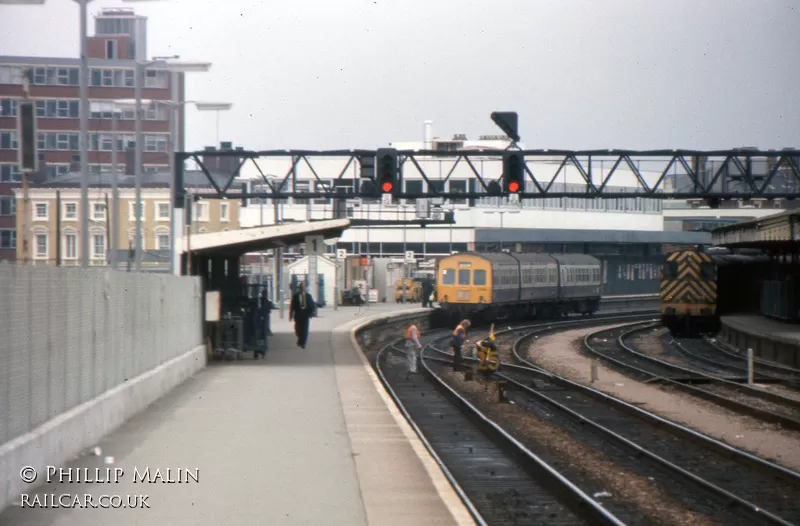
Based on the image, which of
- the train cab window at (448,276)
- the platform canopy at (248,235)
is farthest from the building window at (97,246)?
the platform canopy at (248,235)

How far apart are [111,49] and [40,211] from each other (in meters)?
44.8

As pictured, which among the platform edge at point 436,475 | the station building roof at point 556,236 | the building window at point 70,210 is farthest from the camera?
the station building roof at point 556,236

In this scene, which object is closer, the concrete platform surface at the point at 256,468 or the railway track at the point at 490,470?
the concrete platform surface at the point at 256,468

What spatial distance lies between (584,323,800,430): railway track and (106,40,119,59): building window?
89.1m

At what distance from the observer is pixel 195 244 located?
27.1m

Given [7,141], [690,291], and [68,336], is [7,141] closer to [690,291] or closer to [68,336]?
[690,291]

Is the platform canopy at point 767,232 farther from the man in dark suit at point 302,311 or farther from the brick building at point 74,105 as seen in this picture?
the brick building at point 74,105

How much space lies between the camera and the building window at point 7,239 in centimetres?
10181

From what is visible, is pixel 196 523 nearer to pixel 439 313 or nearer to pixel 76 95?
pixel 439 313

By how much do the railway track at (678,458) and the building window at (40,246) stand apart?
66.0 m

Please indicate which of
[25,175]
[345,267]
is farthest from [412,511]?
[345,267]

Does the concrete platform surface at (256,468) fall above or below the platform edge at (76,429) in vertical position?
→ below

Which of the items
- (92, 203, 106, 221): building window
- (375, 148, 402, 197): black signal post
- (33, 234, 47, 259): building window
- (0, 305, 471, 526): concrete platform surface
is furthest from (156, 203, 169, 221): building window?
(0, 305, 471, 526): concrete platform surface

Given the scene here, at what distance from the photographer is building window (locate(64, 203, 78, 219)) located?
270 feet
